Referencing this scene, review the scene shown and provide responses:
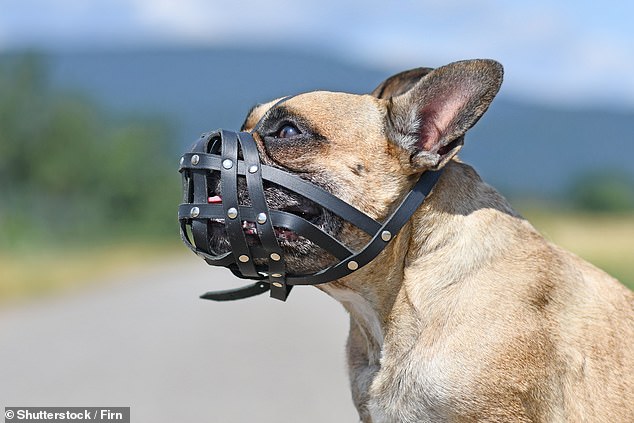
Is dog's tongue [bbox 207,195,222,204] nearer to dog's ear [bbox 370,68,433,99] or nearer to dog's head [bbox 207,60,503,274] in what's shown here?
dog's head [bbox 207,60,503,274]

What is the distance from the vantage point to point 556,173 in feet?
189

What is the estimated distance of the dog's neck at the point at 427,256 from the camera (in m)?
3.46

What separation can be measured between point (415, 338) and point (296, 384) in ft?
13.6

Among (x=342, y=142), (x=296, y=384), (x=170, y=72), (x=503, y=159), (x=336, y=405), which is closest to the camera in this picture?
(x=342, y=142)

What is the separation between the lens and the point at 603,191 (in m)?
36.7

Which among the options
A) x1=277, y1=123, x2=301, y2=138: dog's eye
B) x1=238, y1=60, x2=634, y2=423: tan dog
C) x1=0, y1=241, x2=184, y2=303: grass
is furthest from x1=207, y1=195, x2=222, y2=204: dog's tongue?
x1=0, y1=241, x2=184, y2=303: grass

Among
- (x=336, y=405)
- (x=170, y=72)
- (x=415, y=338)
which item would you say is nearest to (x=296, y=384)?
(x=336, y=405)

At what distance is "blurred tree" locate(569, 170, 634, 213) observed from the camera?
35438 mm

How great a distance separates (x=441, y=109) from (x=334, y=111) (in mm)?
441

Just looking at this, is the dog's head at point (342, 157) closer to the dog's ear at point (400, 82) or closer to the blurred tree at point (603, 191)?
the dog's ear at point (400, 82)

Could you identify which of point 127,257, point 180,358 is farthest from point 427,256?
point 127,257

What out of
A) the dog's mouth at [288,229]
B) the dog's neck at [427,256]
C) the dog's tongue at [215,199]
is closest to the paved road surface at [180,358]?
the dog's neck at [427,256]

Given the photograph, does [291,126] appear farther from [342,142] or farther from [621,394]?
[621,394]

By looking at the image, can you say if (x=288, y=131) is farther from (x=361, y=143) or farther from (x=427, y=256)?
(x=427, y=256)
